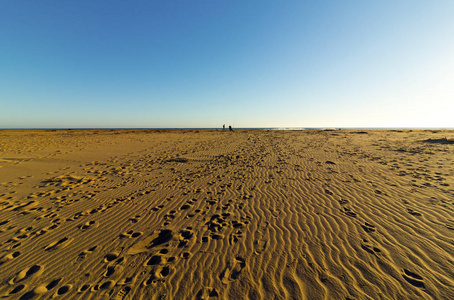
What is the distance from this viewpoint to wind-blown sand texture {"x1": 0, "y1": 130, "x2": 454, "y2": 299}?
276cm

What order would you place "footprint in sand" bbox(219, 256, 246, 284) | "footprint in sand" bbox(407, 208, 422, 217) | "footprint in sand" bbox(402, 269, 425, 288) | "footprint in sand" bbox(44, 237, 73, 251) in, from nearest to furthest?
"footprint in sand" bbox(402, 269, 425, 288)
"footprint in sand" bbox(219, 256, 246, 284)
"footprint in sand" bbox(44, 237, 73, 251)
"footprint in sand" bbox(407, 208, 422, 217)

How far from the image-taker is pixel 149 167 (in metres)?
9.95

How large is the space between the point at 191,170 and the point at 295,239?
6567 millimetres

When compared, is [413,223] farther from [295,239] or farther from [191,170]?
[191,170]

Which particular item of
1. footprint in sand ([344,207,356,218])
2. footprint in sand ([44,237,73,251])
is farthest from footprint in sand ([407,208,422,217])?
footprint in sand ([44,237,73,251])

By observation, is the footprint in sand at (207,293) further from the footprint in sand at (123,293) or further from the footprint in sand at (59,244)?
the footprint in sand at (59,244)

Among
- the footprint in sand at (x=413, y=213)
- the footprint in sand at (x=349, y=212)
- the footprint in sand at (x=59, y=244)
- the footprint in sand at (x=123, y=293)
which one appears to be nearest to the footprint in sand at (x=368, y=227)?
the footprint in sand at (x=349, y=212)

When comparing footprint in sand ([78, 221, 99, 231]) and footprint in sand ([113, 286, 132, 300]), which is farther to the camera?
footprint in sand ([78, 221, 99, 231])

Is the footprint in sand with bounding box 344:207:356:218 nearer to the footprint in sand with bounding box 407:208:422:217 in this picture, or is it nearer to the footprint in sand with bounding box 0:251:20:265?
the footprint in sand with bounding box 407:208:422:217

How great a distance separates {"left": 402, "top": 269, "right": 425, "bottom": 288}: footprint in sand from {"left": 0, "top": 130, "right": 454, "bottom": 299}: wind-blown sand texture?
17 mm

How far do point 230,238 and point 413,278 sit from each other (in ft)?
10.1

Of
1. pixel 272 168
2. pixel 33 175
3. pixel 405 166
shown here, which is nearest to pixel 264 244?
pixel 272 168

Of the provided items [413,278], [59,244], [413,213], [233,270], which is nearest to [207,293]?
[233,270]

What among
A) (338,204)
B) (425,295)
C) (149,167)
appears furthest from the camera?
(149,167)
